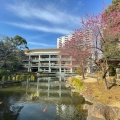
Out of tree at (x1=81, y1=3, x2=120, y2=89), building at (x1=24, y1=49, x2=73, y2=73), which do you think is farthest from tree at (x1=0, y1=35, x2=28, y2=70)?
tree at (x1=81, y1=3, x2=120, y2=89)

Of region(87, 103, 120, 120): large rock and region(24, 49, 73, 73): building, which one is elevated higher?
region(24, 49, 73, 73): building

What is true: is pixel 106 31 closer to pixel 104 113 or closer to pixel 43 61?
pixel 104 113

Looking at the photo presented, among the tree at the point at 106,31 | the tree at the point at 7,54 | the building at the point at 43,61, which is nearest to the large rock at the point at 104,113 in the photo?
the tree at the point at 106,31

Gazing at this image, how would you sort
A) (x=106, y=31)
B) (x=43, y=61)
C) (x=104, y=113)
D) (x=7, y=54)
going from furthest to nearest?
1. (x=43, y=61)
2. (x=7, y=54)
3. (x=106, y=31)
4. (x=104, y=113)

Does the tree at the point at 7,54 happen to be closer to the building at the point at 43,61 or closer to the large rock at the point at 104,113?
the building at the point at 43,61

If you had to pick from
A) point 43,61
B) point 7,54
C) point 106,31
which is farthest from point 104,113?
point 43,61

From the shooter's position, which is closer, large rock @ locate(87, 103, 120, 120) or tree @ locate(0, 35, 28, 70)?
large rock @ locate(87, 103, 120, 120)

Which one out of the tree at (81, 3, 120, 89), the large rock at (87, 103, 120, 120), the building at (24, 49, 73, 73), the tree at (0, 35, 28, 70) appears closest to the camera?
the large rock at (87, 103, 120, 120)

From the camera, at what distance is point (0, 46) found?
3047 centimetres

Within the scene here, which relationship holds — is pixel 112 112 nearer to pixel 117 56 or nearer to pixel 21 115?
pixel 21 115

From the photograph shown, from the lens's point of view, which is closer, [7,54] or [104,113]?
[104,113]

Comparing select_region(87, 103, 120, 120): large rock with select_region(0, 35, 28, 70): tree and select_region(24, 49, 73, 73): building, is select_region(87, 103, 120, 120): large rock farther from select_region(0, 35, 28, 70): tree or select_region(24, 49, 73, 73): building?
select_region(24, 49, 73, 73): building

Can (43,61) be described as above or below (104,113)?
above

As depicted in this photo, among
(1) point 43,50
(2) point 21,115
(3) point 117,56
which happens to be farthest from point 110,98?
(1) point 43,50
